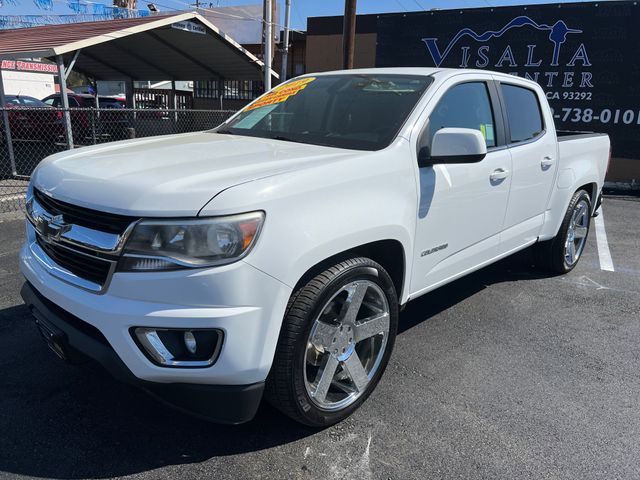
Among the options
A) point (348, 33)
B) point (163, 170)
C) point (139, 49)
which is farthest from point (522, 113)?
point (139, 49)

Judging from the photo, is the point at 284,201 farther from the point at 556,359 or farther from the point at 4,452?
the point at 556,359

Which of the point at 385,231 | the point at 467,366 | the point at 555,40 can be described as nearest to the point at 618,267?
the point at 467,366

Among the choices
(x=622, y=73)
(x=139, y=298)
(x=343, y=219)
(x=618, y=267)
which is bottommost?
(x=618, y=267)

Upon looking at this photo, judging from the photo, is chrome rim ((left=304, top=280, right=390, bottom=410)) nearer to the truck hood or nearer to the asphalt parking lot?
the asphalt parking lot

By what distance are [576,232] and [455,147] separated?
122 inches

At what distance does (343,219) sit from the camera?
2.48 meters

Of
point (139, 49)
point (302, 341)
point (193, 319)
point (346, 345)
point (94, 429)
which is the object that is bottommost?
point (94, 429)

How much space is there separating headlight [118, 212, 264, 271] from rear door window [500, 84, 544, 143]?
2.71 m

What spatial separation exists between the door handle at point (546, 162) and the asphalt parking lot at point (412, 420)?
129cm

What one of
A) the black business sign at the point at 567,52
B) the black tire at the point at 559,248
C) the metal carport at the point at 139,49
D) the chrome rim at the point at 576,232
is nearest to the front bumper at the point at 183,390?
the black tire at the point at 559,248

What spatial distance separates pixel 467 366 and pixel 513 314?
1082mm

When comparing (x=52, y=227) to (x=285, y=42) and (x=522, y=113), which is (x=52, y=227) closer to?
(x=522, y=113)

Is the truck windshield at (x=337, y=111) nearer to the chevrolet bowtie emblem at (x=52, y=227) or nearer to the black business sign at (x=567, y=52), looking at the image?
the chevrolet bowtie emblem at (x=52, y=227)

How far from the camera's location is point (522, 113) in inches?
169
